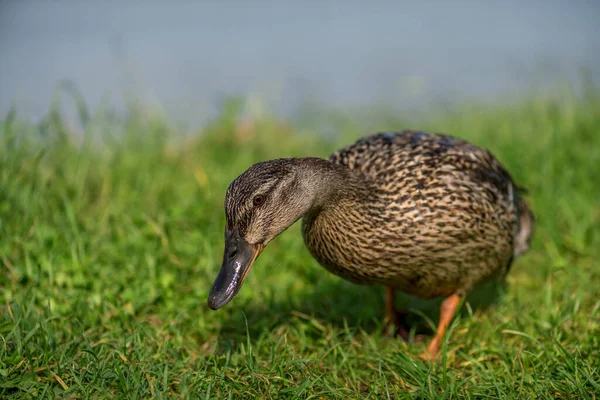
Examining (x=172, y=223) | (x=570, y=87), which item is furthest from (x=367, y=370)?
(x=570, y=87)

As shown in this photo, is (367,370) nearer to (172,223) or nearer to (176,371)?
(176,371)

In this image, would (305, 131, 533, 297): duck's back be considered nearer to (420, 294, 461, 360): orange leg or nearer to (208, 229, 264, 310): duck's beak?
(420, 294, 461, 360): orange leg

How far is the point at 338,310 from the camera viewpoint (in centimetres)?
411

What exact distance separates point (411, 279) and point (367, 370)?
520mm

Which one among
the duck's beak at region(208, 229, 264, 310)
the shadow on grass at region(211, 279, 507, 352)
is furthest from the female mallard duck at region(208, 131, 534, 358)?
the shadow on grass at region(211, 279, 507, 352)

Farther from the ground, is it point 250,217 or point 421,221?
point 250,217

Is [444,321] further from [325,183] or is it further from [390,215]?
[325,183]

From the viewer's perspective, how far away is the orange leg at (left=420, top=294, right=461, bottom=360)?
12.0 feet

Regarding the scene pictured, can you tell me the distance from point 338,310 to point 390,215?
104cm

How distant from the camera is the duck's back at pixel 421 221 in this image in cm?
328

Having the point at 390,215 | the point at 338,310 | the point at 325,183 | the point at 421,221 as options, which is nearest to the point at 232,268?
the point at 325,183

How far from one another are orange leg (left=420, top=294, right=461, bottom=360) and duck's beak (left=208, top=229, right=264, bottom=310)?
1.29m

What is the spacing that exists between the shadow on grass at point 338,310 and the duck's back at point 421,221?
0.32 m

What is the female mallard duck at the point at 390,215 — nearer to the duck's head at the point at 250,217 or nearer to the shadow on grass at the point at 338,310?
the duck's head at the point at 250,217
